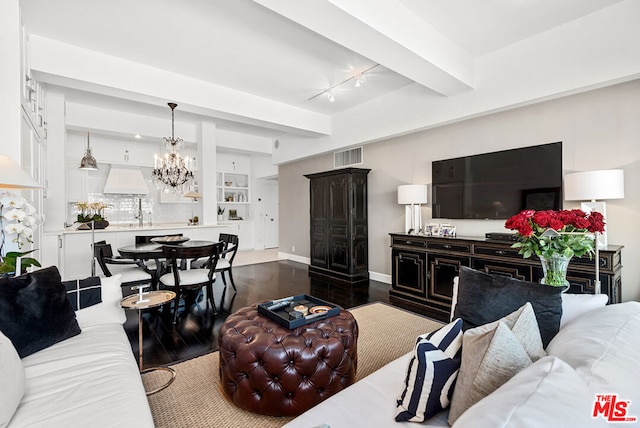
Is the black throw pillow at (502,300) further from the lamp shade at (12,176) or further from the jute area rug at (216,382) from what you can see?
the lamp shade at (12,176)

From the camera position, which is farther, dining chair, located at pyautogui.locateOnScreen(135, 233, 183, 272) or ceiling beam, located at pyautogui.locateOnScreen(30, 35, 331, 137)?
dining chair, located at pyautogui.locateOnScreen(135, 233, 183, 272)

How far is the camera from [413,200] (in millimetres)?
4531

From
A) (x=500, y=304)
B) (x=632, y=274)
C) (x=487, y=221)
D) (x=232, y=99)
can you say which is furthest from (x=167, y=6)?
(x=632, y=274)

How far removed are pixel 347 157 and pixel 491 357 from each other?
5450 millimetres

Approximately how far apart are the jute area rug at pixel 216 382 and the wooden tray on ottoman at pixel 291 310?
22.3 inches

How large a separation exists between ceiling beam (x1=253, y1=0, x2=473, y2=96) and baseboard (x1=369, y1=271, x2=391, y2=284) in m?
3.14

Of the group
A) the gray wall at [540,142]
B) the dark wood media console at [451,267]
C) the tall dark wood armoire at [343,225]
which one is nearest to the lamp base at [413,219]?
the gray wall at [540,142]

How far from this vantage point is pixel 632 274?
3104 millimetres

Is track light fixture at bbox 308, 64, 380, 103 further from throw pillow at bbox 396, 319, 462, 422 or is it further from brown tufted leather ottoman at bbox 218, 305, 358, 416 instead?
throw pillow at bbox 396, 319, 462, 422

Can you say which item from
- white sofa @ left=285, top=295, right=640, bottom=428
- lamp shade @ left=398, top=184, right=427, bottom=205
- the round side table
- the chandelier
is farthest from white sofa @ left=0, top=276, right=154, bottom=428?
lamp shade @ left=398, top=184, right=427, bottom=205

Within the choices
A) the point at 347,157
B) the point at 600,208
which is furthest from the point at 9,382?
the point at 347,157

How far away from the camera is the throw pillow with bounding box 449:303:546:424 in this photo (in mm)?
1009

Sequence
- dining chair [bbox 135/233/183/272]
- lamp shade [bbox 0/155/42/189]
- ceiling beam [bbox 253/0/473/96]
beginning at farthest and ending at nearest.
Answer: dining chair [bbox 135/233/183/272], ceiling beam [bbox 253/0/473/96], lamp shade [bbox 0/155/42/189]

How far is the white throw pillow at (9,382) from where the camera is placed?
1.19m
